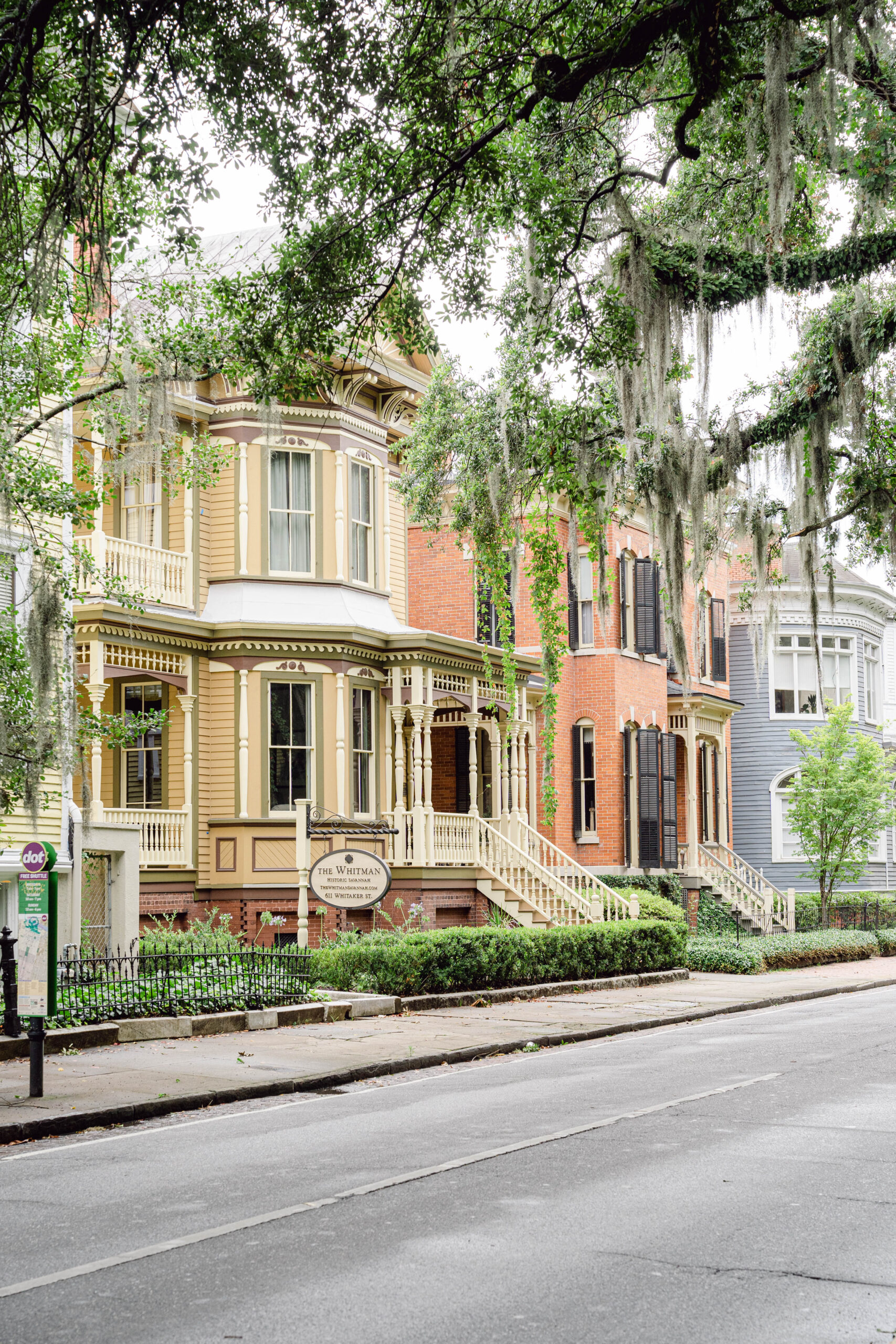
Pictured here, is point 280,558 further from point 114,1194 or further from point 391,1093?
point 114,1194

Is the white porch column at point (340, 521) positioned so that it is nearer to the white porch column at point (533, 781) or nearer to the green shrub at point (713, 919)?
the white porch column at point (533, 781)

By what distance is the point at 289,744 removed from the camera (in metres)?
24.3

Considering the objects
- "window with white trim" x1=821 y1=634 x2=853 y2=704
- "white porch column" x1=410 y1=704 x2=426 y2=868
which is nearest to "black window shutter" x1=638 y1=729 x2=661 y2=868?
"white porch column" x1=410 y1=704 x2=426 y2=868

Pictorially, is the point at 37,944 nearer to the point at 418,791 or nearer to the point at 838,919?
the point at 418,791

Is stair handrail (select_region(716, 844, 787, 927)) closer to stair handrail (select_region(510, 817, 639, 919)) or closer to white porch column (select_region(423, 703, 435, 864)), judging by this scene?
stair handrail (select_region(510, 817, 639, 919))

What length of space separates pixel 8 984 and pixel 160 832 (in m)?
9.91

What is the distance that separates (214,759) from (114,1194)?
16748mm

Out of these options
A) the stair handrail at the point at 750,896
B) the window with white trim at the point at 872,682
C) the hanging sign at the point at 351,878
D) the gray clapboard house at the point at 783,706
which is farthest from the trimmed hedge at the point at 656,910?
the window with white trim at the point at 872,682

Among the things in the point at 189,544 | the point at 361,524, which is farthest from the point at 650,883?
the point at 189,544

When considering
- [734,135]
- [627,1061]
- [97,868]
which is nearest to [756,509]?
[734,135]

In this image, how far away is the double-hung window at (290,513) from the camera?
24844 millimetres

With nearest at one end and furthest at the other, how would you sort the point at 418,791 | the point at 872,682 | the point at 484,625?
the point at 418,791, the point at 484,625, the point at 872,682

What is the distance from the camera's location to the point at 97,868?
20141 mm

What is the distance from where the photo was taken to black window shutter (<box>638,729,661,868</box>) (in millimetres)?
31031
